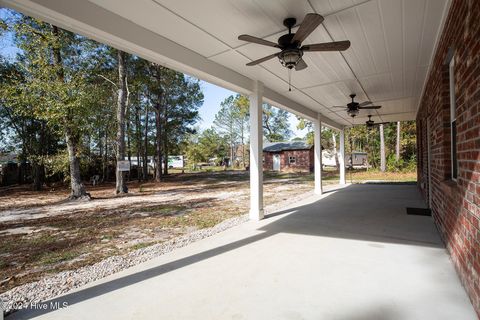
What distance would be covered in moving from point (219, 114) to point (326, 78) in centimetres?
3738

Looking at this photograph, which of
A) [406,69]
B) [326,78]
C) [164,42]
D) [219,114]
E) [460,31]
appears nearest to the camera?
[460,31]

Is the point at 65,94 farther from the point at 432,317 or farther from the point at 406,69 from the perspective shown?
the point at 432,317

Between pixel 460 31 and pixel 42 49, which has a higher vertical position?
pixel 42 49

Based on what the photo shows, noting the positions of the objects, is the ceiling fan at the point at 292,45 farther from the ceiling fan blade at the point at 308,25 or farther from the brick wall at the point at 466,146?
the brick wall at the point at 466,146

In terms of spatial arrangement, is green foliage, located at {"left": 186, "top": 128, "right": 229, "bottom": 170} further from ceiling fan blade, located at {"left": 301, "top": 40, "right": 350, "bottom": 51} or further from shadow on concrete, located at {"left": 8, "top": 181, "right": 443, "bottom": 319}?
ceiling fan blade, located at {"left": 301, "top": 40, "right": 350, "bottom": 51}

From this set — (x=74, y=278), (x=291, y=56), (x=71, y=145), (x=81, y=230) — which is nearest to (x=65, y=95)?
(x=71, y=145)

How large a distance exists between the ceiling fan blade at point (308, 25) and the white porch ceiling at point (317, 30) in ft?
1.00

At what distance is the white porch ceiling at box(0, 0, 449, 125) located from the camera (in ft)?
8.91

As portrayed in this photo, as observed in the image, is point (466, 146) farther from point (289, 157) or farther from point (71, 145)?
point (289, 157)

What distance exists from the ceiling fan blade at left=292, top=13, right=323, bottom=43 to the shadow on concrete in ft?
9.11

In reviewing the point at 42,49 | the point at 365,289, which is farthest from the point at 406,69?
the point at 42,49

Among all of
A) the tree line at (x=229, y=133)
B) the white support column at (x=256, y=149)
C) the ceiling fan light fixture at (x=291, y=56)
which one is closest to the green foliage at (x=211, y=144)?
the tree line at (x=229, y=133)

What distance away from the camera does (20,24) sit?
7777 millimetres

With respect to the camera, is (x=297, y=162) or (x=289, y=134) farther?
(x=289, y=134)
